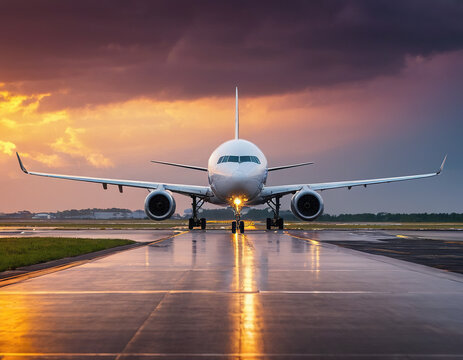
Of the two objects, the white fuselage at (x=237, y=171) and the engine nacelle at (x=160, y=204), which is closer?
A: the white fuselage at (x=237, y=171)

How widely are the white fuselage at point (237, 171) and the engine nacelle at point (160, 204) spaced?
362 cm

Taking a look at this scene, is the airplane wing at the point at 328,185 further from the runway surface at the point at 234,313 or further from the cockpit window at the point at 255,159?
the runway surface at the point at 234,313

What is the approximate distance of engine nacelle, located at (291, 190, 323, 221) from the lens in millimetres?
34688

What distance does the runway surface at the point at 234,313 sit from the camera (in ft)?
17.6

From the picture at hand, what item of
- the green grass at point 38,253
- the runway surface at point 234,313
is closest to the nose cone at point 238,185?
the green grass at point 38,253

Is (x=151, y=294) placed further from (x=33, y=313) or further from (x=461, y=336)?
(x=461, y=336)

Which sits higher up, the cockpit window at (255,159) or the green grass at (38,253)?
the cockpit window at (255,159)

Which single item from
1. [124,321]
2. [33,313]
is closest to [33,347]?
[124,321]

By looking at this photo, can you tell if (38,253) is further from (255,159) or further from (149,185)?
(149,185)

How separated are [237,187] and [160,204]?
6705 mm

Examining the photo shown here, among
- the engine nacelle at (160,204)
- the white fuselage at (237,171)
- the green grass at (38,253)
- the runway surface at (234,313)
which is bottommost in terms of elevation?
the runway surface at (234,313)

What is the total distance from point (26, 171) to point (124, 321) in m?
32.8

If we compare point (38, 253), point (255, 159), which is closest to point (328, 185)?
point (255, 159)

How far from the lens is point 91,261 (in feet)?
48.3
